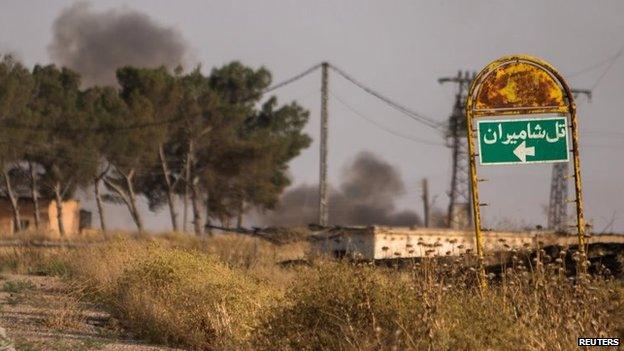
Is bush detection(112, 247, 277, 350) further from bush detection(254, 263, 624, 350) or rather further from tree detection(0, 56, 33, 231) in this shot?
tree detection(0, 56, 33, 231)

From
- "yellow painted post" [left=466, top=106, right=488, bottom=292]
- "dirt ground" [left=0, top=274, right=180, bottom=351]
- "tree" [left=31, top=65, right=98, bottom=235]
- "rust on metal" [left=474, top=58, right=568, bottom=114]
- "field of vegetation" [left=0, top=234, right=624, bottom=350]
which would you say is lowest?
"dirt ground" [left=0, top=274, right=180, bottom=351]

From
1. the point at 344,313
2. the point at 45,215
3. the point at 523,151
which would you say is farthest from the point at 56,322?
the point at 45,215

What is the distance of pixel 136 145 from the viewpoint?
61312 mm

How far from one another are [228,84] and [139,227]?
39.8 ft

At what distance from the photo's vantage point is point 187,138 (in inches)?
2498

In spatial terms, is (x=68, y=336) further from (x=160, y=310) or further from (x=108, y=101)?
(x=108, y=101)

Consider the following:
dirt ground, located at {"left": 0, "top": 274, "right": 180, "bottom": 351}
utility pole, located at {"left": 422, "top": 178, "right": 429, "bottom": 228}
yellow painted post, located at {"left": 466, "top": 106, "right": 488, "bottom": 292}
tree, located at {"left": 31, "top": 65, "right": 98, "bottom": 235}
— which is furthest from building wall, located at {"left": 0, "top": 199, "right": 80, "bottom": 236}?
yellow painted post, located at {"left": 466, "top": 106, "right": 488, "bottom": 292}

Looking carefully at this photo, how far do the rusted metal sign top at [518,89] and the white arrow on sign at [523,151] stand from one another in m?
0.51

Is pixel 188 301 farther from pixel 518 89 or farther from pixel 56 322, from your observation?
pixel 518 89

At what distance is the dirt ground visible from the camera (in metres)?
12.8

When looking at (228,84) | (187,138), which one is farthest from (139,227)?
(228,84)

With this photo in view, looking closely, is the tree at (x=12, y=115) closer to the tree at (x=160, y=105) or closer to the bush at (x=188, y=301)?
the tree at (x=160, y=105)

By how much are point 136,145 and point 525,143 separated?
1931 inches

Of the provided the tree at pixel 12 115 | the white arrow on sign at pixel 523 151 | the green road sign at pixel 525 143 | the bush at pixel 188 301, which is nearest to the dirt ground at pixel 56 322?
the bush at pixel 188 301
